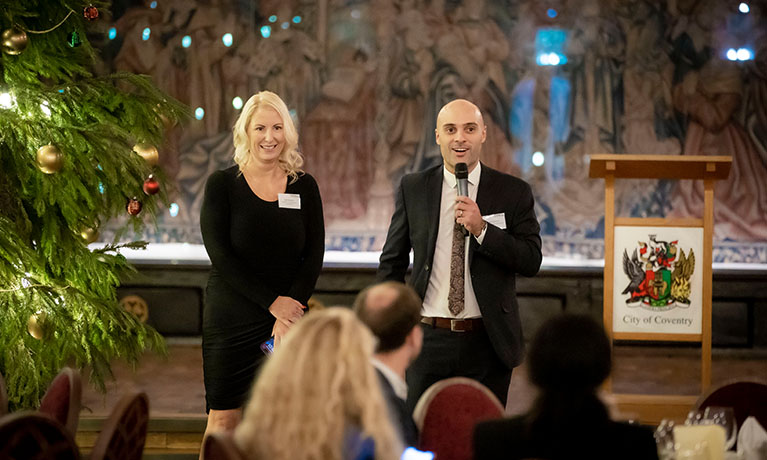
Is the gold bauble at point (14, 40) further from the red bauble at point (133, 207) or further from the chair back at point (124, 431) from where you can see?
the chair back at point (124, 431)

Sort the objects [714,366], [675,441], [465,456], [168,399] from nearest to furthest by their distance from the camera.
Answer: [675,441]
[465,456]
[168,399]
[714,366]

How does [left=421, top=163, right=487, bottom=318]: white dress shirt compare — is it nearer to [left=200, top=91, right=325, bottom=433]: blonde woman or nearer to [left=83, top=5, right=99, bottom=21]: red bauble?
[left=200, top=91, right=325, bottom=433]: blonde woman

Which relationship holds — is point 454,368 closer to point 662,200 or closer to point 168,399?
point 168,399

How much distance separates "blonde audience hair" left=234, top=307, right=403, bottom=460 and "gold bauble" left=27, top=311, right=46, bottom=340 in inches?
85.8

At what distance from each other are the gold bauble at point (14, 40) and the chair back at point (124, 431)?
196 centimetres

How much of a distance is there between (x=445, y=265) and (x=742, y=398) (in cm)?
126

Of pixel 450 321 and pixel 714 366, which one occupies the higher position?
pixel 450 321

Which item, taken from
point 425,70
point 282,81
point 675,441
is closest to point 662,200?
point 425,70

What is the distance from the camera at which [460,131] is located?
372 centimetres

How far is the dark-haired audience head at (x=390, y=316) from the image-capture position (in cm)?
236

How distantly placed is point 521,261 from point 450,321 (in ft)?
1.22

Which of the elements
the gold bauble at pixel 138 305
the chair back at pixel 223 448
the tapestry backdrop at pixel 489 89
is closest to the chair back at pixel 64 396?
the chair back at pixel 223 448

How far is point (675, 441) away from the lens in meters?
2.46

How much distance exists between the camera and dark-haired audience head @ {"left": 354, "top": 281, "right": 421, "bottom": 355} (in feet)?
7.75
